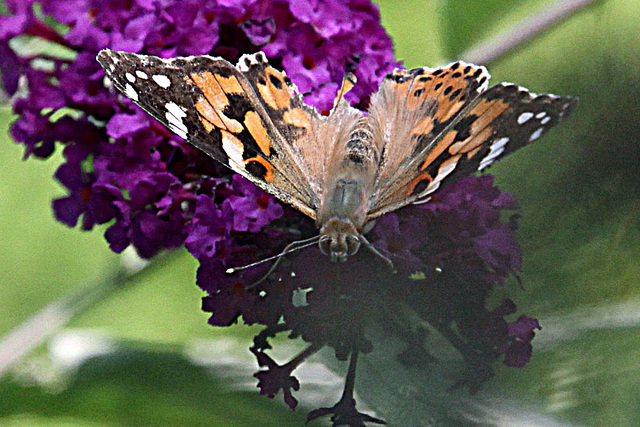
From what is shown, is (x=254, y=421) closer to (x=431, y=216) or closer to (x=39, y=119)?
(x=431, y=216)

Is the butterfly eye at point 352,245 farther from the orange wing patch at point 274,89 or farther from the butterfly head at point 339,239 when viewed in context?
the orange wing patch at point 274,89

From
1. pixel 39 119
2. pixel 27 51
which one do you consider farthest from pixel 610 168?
pixel 27 51

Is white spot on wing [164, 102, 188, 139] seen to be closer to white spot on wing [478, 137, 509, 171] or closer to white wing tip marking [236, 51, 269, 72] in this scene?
white wing tip marking [236, 51, 269, 72]

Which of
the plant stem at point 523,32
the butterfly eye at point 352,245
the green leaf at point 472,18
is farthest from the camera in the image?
the green leaf at point 472,18

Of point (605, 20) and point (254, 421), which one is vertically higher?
point (605, 20)

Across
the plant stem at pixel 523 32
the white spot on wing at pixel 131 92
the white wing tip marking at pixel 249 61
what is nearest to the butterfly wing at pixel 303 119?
the white wing tip marking at pixel 249 61

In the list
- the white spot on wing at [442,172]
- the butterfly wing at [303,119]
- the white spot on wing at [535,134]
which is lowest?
the white spot on wing at [442,172]
